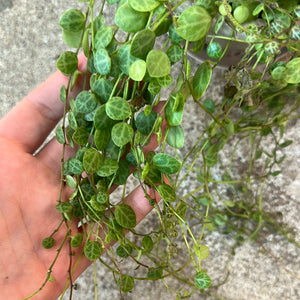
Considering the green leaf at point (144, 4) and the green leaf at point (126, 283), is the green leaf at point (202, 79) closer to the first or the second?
the green leaf at point (144, 4)

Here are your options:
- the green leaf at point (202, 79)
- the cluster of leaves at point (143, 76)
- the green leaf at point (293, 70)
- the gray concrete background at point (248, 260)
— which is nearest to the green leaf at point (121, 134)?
the cluster of leaves at point (143, 76)

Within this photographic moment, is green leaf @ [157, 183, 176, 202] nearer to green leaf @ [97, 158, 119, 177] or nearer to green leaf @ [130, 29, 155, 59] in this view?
green leaf @ [97, 158, 119, 177]

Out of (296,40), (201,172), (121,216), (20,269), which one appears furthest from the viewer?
(201,172)

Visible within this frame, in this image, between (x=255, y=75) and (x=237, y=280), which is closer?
(x=255, y=75)

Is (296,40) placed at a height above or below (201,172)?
above

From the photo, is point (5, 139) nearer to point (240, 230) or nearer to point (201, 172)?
point (201, 172)

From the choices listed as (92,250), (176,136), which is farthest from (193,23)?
(92,250)

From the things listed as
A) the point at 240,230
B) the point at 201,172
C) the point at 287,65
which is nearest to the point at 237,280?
the point at 240,230
